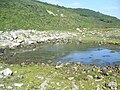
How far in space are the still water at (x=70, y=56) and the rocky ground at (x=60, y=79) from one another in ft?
33.9

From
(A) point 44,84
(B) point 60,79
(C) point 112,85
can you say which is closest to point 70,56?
(B) point 60,79

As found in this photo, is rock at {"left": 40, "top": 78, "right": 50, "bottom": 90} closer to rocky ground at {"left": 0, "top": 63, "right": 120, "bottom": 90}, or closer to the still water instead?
rocky ground at {"left": 0, "top": 63, "right": 120, "bottom": 90}

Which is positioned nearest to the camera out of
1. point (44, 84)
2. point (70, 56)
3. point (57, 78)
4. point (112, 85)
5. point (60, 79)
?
point (112, 85)

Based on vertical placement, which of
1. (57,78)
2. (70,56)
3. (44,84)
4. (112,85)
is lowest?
(70,56)

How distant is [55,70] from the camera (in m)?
35.4

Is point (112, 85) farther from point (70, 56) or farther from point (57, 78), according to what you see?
point (70, 56)

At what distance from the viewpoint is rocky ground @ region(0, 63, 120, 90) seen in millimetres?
28572

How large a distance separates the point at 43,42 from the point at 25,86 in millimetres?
45509

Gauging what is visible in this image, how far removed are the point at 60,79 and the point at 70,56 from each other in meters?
22.6

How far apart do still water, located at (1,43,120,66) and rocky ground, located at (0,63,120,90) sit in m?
10.3

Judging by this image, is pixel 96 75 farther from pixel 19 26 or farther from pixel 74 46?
pixel 19 26

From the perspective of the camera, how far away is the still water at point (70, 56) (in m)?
47.5

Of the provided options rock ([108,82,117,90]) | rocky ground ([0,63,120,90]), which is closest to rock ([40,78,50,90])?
rocky ground ([0,63,120,90])

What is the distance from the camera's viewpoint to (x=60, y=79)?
31062 millimetres
